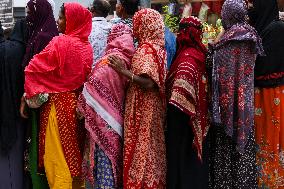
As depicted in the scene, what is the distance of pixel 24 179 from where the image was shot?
395 cm

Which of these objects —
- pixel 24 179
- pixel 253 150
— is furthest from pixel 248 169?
pixel 24 179

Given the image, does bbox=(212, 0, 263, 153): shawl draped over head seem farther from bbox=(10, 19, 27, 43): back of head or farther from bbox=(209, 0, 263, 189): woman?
bbox=(10, 19, 27, 43): back of head

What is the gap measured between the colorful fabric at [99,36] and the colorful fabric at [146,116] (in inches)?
46.7

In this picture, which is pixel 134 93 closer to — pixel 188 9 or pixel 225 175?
pixel 225 175

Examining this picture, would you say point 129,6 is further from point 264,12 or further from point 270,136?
point 270,136

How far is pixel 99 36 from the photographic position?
478 centimetres

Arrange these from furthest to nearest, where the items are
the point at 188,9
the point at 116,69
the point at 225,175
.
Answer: the point at 188,9 → the point at 225,175 → the point at 116,69

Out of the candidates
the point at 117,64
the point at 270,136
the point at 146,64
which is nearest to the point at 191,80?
the point at 146,64

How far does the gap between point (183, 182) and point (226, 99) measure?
771 millimetres

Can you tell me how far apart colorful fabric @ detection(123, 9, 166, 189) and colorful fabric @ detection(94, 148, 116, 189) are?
122 mm

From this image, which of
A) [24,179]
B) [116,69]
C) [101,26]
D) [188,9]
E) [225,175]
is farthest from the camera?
[188,9]

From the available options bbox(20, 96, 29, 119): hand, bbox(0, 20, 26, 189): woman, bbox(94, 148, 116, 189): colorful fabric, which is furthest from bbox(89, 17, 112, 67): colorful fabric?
bbox(94, 148, 116, 189): colorful fabric

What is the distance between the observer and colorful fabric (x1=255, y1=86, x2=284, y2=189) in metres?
3.71

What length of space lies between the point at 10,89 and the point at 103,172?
3.69 ft
